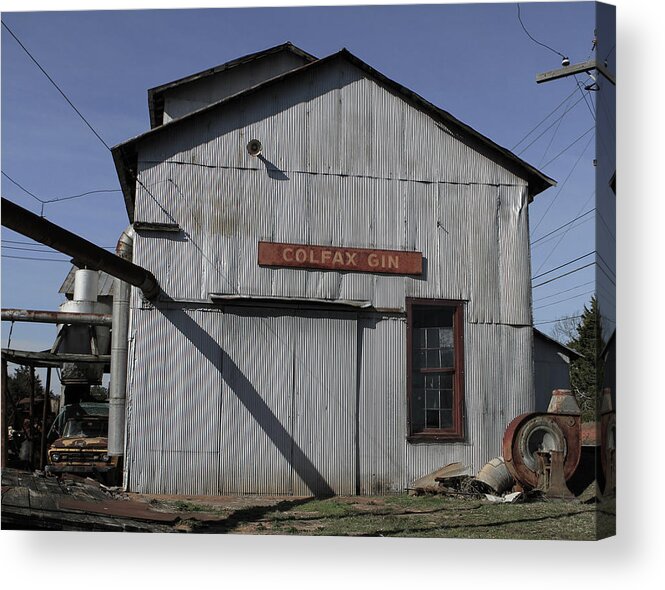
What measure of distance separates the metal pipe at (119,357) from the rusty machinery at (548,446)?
5.32 meters

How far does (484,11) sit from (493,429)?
5.85 metres

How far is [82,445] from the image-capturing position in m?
13.1

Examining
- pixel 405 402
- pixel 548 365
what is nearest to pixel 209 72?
pixel 405 402

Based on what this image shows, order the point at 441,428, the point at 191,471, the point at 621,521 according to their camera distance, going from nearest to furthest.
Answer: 1. the point at 621,521
2. the point at 191,471
3. the point at 441,428

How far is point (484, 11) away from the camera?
10.2 metres

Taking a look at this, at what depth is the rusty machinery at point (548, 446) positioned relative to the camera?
36.9ft

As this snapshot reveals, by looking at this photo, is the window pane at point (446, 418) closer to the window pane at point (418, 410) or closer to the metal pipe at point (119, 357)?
the window pane at point (418, 410)

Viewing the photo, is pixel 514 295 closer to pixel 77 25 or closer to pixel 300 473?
pixel 300 473

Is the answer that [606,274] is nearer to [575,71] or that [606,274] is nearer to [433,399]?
[575,71]

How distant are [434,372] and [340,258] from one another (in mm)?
2164

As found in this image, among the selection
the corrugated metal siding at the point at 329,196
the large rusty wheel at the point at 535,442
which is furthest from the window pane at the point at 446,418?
the corrugated metal siding at the point at 329,196

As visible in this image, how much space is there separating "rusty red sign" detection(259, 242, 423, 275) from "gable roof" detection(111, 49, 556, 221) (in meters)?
1.97

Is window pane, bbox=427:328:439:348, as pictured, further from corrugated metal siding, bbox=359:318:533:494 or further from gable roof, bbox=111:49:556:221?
gable roof, bbox=111:49:556:221

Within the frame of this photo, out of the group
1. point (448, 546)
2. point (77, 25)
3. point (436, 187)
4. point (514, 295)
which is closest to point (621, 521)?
point (448, 546)
